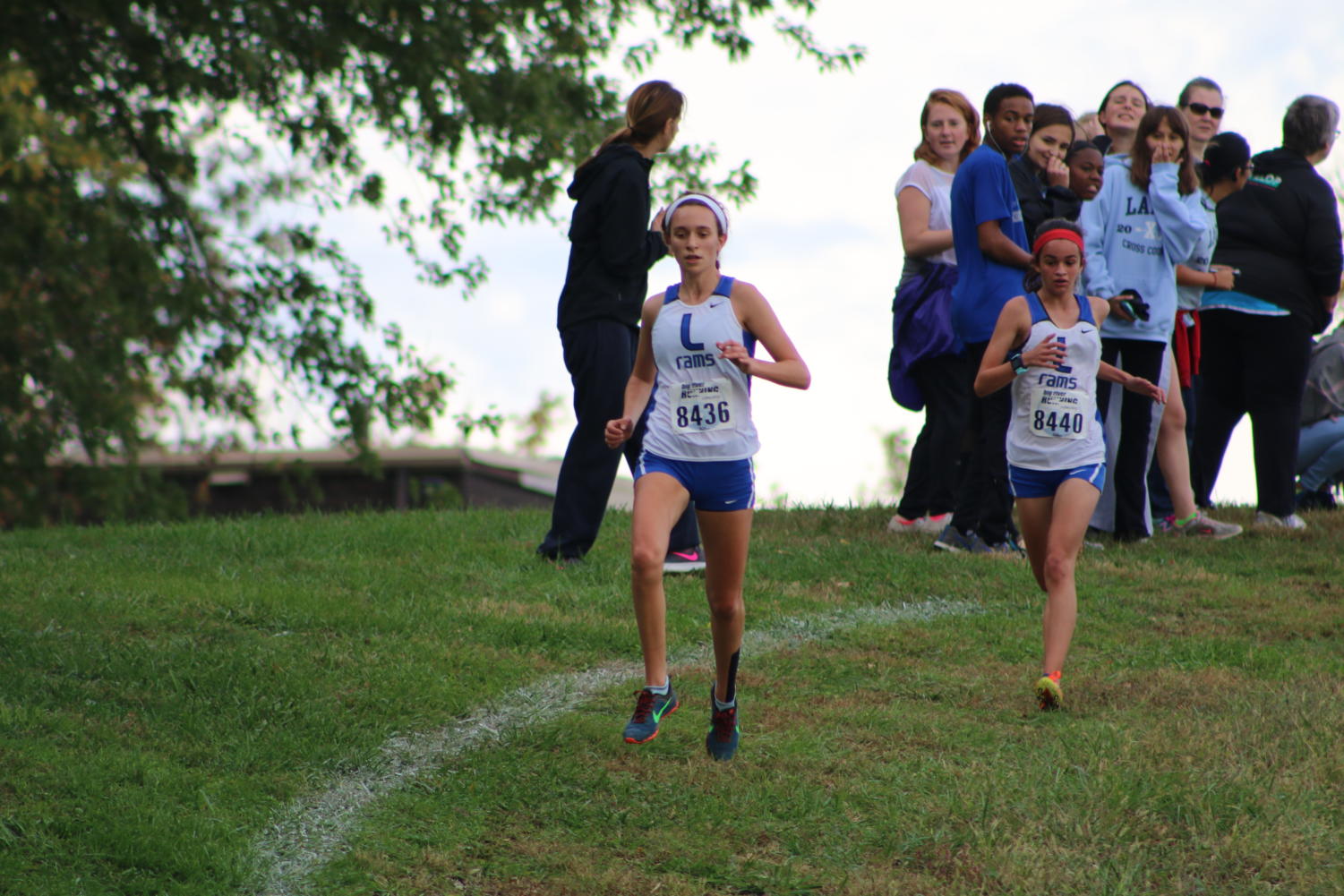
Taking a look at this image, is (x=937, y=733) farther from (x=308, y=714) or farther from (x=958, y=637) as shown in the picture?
(x=308, y=714)

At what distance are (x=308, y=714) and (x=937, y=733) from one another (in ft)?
8.30

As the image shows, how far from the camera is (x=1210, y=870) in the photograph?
5051 mm

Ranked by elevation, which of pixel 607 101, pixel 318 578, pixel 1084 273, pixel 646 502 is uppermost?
pixel 607 101

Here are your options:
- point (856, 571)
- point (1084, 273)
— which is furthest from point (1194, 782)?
point (1084, 273)

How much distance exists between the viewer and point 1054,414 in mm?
7082

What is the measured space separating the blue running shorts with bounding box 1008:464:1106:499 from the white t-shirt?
325 centimetres

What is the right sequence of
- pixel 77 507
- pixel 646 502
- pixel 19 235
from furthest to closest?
pixel 77 507 → pixel 19 235 → pixel 646 502

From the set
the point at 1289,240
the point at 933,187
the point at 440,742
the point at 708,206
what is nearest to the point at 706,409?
the point at 708,206

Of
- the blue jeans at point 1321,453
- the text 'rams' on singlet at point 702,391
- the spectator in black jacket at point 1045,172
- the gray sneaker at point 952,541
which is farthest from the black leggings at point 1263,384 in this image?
the text 'rams' on singlet at point 702,391

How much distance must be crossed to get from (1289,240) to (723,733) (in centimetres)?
678

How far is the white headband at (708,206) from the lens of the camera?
6113 millimetres

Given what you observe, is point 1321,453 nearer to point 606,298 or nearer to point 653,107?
point 606,298

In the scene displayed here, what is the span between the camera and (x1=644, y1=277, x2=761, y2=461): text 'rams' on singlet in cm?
603

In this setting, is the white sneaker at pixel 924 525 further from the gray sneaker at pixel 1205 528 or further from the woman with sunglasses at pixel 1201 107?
the woman with sunglasses at pixel 1201 107
